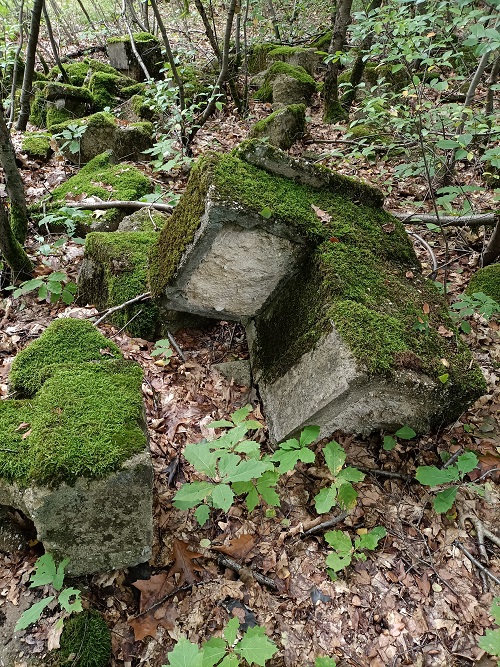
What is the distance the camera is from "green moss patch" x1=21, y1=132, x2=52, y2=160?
25.8 feet

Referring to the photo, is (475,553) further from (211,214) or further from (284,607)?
(211,214)

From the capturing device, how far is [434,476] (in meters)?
2.67

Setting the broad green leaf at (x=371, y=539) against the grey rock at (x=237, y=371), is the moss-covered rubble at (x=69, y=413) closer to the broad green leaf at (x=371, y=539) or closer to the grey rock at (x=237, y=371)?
the grey rock at (x=237, y=371)

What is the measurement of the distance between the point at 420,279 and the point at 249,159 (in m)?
1.72

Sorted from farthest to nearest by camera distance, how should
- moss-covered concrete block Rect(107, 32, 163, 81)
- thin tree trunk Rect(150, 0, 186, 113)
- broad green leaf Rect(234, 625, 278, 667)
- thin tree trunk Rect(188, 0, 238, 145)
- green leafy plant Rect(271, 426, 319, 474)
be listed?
1. moss-covered concrete block Rect(107, 32, 163, 81)
2. thin tree trunk Rect(188, 0, 238, 145)
3. thin tree trunk Rect(150, 0, 186, 113)
4. green leafy plant Rect(271, 426, 319, 474)
5. broad green leaf Rect(234, 625, 278, 667)

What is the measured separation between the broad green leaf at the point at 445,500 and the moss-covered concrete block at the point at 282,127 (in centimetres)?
715

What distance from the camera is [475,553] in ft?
9.02

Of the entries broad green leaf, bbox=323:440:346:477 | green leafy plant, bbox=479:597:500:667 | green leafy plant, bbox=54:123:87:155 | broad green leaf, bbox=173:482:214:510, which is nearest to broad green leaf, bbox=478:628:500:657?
green leafy plant, bbox=479:597:500:667

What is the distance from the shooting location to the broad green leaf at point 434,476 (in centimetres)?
264

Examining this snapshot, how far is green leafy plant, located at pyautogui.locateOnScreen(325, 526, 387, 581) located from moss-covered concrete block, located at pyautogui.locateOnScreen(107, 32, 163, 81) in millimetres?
12473

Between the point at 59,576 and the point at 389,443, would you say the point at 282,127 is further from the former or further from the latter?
the point at 59,576

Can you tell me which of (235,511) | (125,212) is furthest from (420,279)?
(125,212)

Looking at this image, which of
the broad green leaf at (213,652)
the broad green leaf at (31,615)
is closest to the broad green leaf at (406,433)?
the broad green leaf at (213,652)

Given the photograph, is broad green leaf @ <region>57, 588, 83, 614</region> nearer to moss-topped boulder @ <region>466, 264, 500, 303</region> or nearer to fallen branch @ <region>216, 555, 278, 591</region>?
fallen branch @ <region>216, 555, 278, 591</region>
